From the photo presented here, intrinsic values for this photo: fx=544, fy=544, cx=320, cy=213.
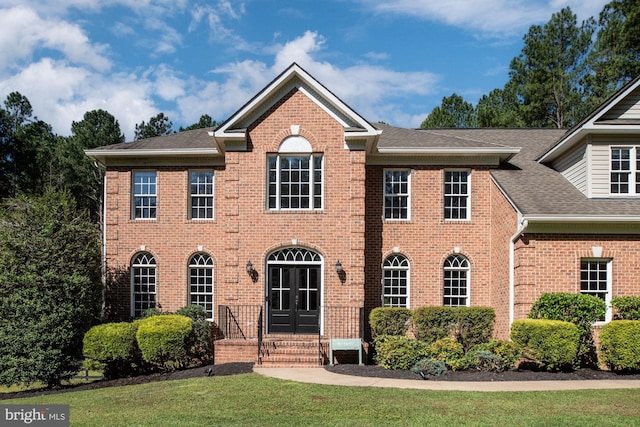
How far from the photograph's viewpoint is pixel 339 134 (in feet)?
56.1

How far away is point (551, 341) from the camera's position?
1380cm

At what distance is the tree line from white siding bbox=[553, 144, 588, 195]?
1768 cm

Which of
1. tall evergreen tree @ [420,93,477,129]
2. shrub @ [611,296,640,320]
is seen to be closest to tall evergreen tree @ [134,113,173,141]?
tall evergreen tree @ [420,93,477,129]

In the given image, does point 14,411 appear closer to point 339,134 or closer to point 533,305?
point 339,134

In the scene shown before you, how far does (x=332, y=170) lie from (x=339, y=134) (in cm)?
116

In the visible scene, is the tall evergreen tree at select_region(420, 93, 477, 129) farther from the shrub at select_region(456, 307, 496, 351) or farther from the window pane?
the shrub at select_region(456, 307, 496, 351)

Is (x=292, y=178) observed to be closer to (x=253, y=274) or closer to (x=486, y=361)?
(x=253, y=274)

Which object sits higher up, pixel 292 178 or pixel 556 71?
pixel 556 71

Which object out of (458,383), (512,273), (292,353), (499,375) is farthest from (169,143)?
(499,375)

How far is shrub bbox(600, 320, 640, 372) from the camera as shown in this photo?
13789 mm

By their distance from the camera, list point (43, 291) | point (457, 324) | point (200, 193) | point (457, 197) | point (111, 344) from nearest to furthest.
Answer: point (43, 291) → point (111, 344) → point (457, 324) → point (457, 197) → point (200, 193)

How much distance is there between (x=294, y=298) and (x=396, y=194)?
4925mm

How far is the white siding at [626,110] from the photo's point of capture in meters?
16.5

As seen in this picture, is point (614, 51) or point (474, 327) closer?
point (474, 327)
